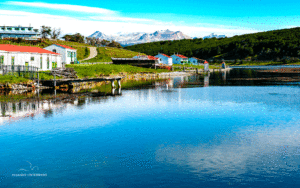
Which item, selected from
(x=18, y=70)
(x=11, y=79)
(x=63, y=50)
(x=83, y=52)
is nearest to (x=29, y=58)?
(x=18, y=70)

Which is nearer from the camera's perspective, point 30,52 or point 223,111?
point 223,111

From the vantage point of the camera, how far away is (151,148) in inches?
808

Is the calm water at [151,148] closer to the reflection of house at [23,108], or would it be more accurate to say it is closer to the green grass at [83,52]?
the reflection of house at [23,108]

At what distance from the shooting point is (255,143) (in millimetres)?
21328

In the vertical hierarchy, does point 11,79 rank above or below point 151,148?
above

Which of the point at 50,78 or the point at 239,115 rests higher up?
the point at 50,78

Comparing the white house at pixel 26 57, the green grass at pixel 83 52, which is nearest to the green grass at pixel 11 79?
the white house at pixel 26 57

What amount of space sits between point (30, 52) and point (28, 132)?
42408mm

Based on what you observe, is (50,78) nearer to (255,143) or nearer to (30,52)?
(30,52)

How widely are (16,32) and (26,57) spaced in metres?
130

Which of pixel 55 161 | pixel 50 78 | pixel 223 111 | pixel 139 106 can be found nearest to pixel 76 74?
pixel 50 78

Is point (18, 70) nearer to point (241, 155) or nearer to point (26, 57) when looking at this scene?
point (26, 57)

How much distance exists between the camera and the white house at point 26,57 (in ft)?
192

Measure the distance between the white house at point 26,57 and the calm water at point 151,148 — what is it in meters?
27.5
